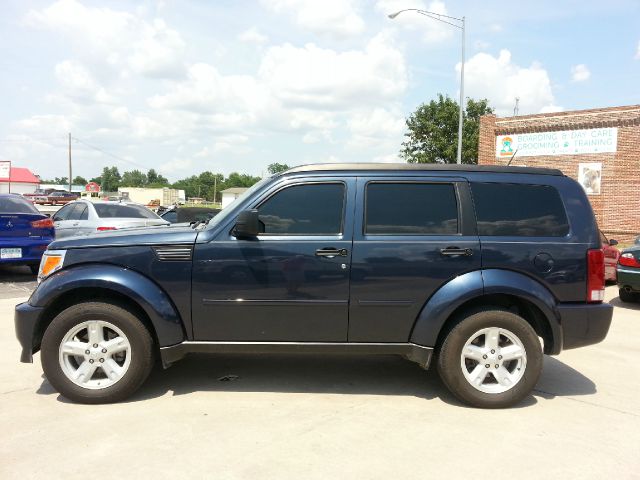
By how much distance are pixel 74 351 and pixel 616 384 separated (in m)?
4.72

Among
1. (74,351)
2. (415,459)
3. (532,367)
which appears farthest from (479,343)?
(74,351)

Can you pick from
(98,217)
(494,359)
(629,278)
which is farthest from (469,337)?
(98,217)

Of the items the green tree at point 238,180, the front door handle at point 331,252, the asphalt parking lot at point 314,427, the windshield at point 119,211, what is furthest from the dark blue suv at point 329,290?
the green tree at point 238,180

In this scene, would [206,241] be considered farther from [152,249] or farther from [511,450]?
[511,450]

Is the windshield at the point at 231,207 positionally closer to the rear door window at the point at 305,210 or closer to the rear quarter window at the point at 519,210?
the rear door window at the point at 305,210

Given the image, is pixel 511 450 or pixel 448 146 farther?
pixel 448 146

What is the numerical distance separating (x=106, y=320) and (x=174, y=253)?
73 centimetres

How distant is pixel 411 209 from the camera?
14.2ft

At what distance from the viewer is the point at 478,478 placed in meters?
3.14

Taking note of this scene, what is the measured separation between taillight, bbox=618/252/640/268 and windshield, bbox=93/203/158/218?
30.9ft

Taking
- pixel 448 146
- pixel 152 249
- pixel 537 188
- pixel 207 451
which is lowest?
pixel 207 451

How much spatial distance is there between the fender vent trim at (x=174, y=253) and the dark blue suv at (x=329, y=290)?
0.05 feet

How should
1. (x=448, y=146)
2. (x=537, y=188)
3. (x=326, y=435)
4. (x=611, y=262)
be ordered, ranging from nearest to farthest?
(x=326, y=435) < (x=537, y=188) < (x=611, y=262) < (x=448, y=146)

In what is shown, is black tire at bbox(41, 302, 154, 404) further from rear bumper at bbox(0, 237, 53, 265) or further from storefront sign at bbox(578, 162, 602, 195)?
storefront sign at bbox(578, 162, 602, 195)
